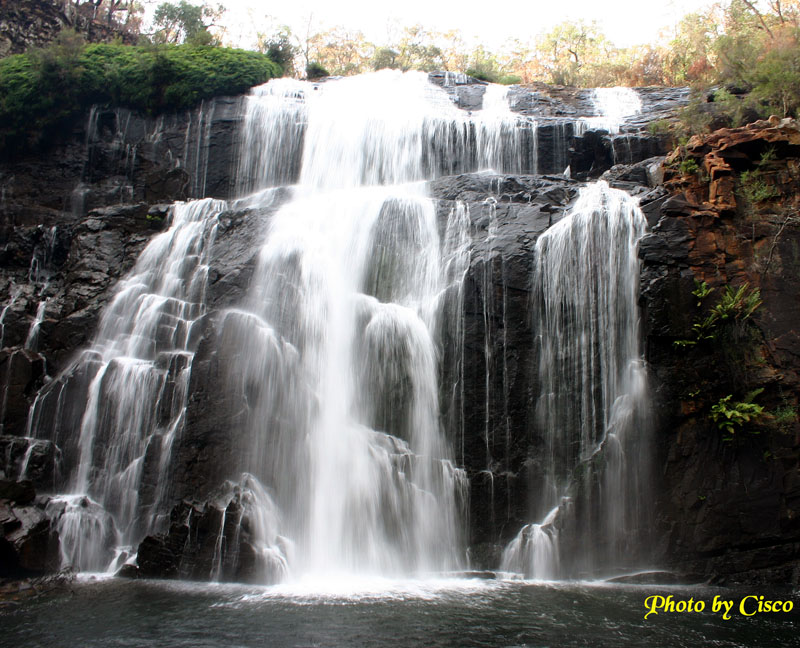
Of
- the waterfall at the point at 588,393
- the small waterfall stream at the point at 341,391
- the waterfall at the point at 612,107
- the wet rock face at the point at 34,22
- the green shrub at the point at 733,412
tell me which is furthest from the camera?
the wet rock face at the point at 34,22

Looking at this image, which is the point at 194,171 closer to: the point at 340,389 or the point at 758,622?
the point at 340,389

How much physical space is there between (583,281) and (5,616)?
1058cm

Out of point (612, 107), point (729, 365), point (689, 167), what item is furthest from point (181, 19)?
point (729, 365)

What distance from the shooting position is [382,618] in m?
7.75

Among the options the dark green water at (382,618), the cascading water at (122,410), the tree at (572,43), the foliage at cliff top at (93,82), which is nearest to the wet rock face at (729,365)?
the dark green water at (382,618)

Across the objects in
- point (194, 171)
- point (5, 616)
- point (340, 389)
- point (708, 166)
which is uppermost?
point (194, 171)

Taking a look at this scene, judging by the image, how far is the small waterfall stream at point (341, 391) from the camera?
10.7m

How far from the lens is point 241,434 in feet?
37.9

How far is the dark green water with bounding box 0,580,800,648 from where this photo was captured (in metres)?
7.01

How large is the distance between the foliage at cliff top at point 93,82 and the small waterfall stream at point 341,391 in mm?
8089

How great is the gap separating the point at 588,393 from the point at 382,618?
5587mm

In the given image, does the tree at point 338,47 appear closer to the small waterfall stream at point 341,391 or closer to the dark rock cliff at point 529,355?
the dark rock cliff at point 529,355

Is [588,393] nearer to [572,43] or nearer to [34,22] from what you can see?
[34,22]

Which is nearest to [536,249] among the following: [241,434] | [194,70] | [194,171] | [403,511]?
[403,511]
